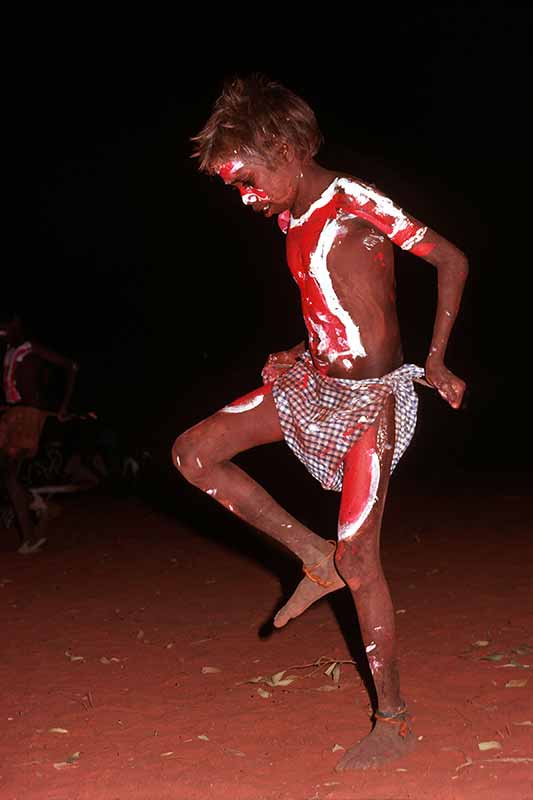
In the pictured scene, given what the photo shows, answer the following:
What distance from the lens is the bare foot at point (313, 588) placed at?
312 cm

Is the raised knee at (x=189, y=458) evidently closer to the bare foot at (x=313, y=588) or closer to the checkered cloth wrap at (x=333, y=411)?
the checkered cloth wrap at (x=333, y=411)

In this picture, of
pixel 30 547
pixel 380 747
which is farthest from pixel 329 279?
pixel 30 547

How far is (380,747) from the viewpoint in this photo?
2992mm

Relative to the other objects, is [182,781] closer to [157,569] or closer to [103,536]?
[157,569]

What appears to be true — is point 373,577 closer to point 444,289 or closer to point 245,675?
point 444,289

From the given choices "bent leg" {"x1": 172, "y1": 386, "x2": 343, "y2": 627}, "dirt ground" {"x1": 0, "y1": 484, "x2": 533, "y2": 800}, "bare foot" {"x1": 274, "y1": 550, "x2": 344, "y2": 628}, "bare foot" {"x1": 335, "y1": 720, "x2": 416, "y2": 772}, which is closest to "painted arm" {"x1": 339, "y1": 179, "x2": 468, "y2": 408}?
"bent leg" {"x1": 172, "y1": 386, "x2": 343, "y2": 627}

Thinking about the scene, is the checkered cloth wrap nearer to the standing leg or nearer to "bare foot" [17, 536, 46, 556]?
the standing leg

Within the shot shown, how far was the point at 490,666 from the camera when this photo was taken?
13.0 feet

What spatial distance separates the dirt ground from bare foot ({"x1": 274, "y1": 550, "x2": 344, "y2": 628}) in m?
0.48

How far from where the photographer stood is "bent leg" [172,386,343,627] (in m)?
3.14

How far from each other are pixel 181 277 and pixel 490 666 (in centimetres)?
2299

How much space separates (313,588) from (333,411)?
59cm

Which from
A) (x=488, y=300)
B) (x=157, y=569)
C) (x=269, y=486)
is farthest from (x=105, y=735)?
(x=488, y=300)

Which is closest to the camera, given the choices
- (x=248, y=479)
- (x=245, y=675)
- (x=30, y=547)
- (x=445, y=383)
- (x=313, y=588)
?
(x=445, y=383)
